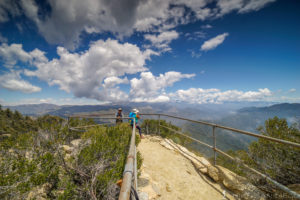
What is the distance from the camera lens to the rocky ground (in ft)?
9.39

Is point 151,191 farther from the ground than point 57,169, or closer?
closer

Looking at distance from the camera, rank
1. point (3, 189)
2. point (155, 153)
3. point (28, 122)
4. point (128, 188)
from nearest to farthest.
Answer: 1. point (128, 188)
2. point (3, 189)
3. point (155, 153)
4. point (28, 122)

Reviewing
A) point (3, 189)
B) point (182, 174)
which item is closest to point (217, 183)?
point (182, 174)

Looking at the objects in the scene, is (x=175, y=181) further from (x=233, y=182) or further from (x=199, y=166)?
(x=233, y=182)

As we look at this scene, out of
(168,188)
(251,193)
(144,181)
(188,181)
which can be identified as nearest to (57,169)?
(144,181)

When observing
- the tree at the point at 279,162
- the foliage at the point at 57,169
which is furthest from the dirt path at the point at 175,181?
the tree at the point at 279,162

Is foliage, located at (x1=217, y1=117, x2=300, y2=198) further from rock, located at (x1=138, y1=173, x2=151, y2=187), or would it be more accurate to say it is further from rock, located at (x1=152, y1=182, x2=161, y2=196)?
rock, located at (x1=138, y1=173, x2=151, y2=187)

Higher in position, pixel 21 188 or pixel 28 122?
pixel 21 188

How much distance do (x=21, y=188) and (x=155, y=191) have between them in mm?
2402

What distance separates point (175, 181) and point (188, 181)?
1.23 feet

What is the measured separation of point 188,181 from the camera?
342 cm

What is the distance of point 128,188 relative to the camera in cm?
70

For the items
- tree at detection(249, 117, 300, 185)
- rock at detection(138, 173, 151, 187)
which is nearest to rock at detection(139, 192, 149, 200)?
rock at detection(138, 173, 151, 187)

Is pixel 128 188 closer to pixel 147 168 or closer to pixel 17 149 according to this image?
pixel 17 149
